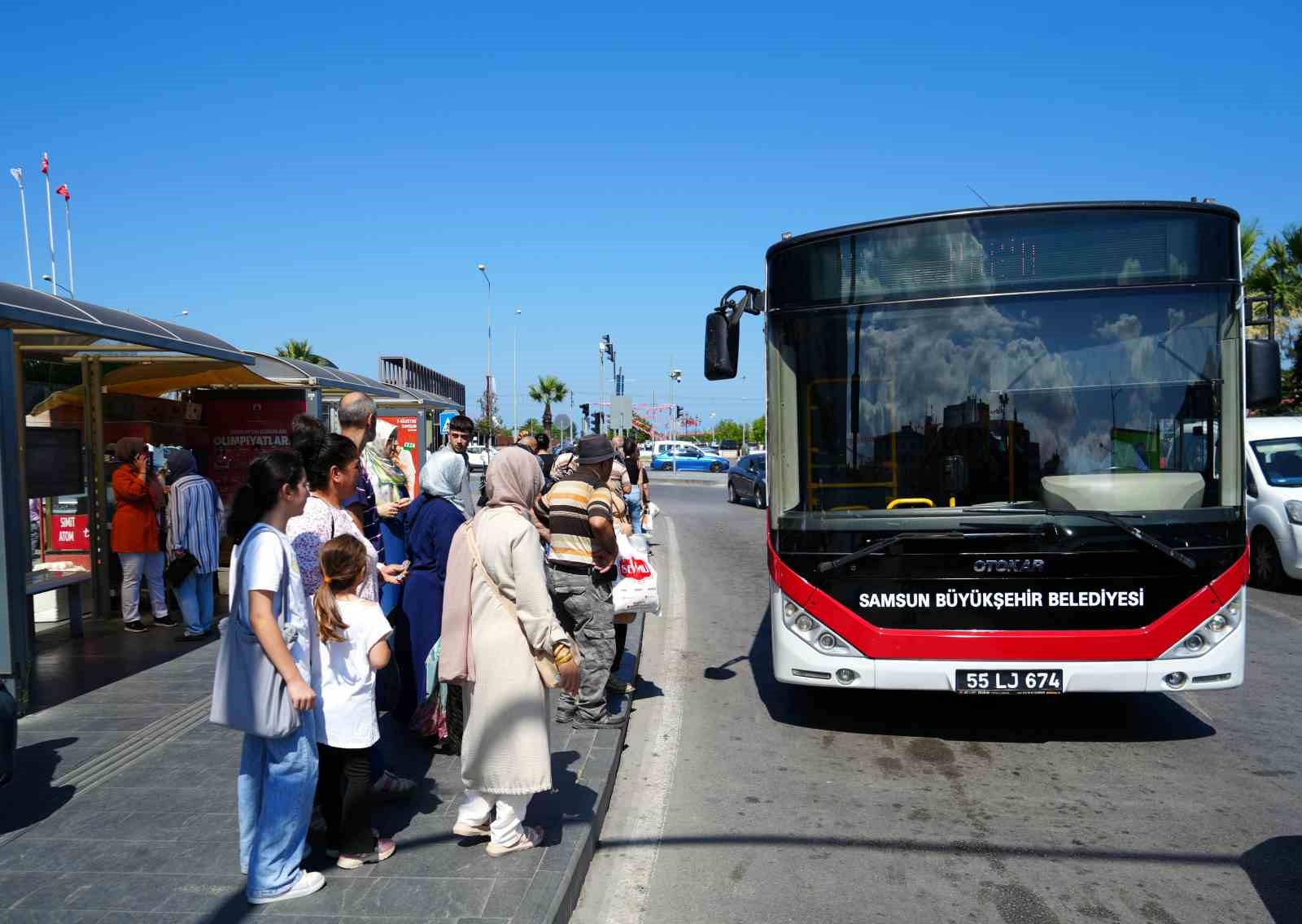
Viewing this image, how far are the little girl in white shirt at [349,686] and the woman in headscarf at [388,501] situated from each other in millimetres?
1900

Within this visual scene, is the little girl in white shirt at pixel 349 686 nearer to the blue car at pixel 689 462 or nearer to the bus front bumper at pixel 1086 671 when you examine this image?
the bus front bumper at pixel 1086 671

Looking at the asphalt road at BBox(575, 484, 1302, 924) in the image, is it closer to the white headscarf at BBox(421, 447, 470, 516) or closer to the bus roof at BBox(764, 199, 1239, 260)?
the white headscarf at BBox(421, 447, 470, 516)

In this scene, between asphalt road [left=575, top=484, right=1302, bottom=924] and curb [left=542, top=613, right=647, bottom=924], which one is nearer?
curb [left=542, top=613, right=647, bottom=924]

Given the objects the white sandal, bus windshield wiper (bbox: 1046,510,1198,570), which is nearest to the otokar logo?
bus windshield wiper (bbox: 1046,510,1198,570)

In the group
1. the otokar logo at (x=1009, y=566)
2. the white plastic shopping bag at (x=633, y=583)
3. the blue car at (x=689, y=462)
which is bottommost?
the blue car at (x=689, y=462)

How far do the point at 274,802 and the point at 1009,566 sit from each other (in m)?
3.93

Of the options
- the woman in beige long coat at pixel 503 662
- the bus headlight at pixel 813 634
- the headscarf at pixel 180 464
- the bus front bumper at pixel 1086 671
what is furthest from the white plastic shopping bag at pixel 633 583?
the headscarf at pixel 180 464

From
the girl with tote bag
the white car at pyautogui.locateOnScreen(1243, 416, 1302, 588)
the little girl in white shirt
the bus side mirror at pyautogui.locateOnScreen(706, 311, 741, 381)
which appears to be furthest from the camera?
the white car at pyautogui.locateOnScreen(1243, 416, 1302, 588)

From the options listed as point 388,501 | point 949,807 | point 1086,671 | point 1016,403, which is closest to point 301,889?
point 388,501

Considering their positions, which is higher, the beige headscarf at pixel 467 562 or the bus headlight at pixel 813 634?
the beige headscarf at pixel 467 562

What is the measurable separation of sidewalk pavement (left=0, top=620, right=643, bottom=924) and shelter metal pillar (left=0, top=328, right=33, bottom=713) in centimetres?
43

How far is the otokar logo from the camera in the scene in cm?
553

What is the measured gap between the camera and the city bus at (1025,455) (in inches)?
218

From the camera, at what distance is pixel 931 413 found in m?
5.87
